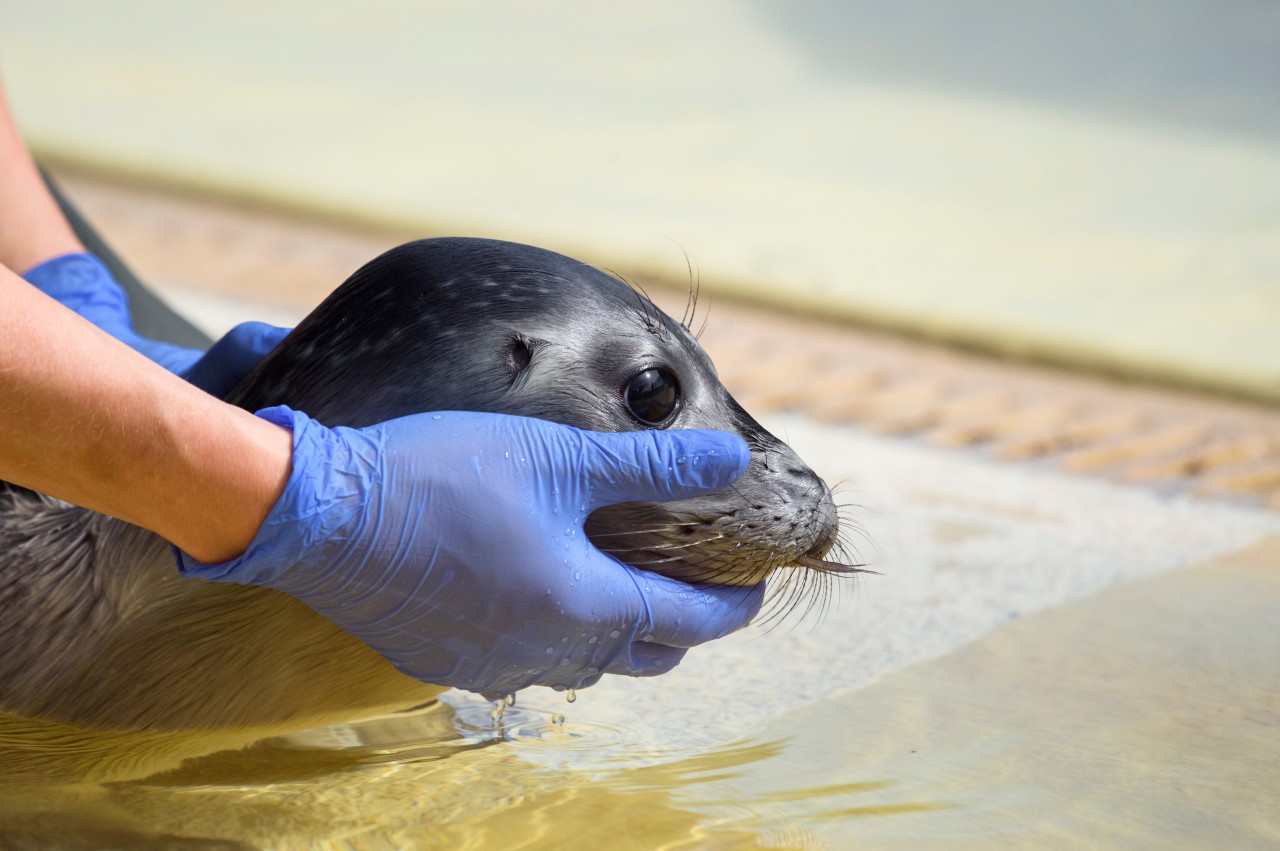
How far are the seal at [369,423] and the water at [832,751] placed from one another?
0.12 meters

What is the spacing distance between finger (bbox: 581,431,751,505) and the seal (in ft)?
0.30

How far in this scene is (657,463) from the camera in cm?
197

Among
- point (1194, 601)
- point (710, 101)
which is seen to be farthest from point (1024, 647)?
point (710, 101)

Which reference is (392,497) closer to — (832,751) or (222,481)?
(222,481)

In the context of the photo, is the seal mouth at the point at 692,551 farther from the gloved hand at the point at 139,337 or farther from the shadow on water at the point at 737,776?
the gloved hand at the point at 139,337

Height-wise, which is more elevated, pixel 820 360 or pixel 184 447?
pixel 184 447

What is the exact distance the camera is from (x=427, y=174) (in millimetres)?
9164

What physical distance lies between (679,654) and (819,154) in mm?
7158

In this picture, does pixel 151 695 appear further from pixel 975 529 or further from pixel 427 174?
pixel 427 174

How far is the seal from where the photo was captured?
2.04 m

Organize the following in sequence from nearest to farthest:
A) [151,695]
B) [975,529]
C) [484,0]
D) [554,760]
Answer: [151,695] → [554,760] → [975,529] → [484,0]

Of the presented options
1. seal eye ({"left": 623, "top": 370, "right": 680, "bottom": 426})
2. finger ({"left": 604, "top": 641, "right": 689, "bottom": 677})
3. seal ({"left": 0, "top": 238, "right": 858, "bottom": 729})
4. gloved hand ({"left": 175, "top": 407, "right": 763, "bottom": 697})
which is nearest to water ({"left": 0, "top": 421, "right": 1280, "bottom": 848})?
seal ({"left": 0, "top": 238, "right": 858, "bottom": 729})

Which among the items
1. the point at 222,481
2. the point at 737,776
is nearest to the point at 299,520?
the point at 222,481

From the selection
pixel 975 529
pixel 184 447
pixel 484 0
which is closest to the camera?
pixel 184 447
